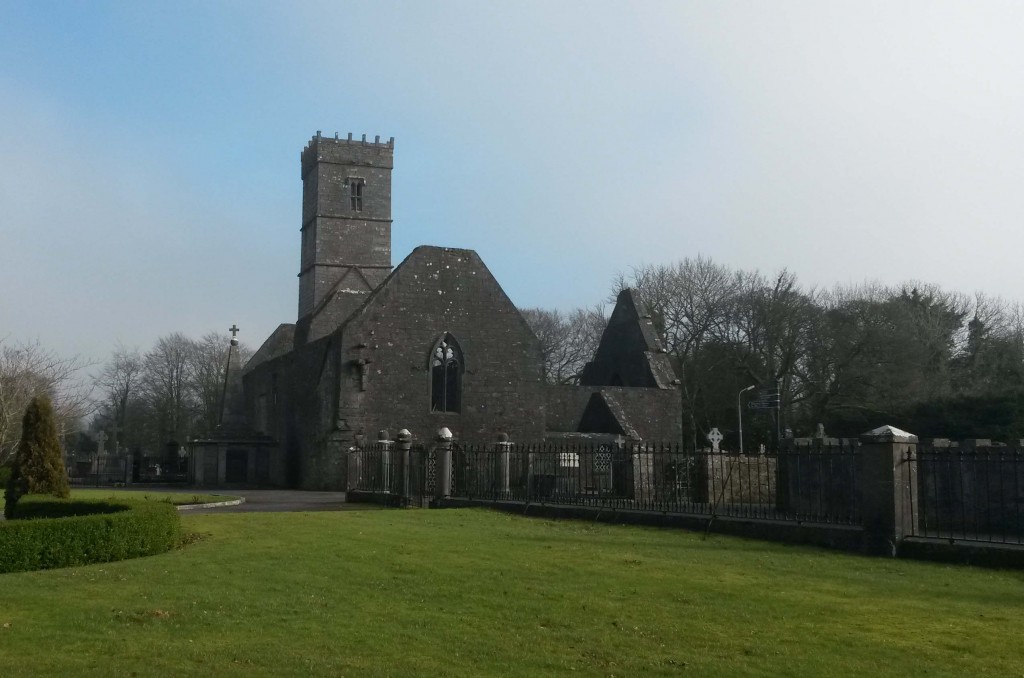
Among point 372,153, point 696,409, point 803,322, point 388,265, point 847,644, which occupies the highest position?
point 372,153

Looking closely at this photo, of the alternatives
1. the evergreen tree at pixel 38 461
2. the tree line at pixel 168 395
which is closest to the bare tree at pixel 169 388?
the tree line at pixel 168 395

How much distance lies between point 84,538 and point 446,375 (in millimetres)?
26551

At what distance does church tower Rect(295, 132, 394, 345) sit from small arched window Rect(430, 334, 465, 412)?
20.0 meters

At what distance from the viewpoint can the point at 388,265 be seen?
59938 mm

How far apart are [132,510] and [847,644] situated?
961cm

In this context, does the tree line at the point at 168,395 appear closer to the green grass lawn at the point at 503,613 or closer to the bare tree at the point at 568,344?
the bare tree at the point at 568,344

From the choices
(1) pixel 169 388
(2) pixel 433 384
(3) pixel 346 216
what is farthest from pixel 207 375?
(2) pixel 433 384

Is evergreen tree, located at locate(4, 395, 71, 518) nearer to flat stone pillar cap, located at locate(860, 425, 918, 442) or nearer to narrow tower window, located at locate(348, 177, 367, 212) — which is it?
flat stone pillar cap, located at locate(860, 425, 918, 442)

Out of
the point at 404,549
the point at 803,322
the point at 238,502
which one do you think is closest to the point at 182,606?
the point at 404,549

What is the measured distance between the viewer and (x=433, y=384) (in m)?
38.6

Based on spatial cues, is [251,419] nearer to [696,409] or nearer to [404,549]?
[696,409]

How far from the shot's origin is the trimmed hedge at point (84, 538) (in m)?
12.0

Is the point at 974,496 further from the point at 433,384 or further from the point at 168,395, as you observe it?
the point at 168,395

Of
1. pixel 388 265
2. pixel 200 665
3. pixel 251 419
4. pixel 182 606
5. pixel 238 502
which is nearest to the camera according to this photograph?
pixel 200 665
